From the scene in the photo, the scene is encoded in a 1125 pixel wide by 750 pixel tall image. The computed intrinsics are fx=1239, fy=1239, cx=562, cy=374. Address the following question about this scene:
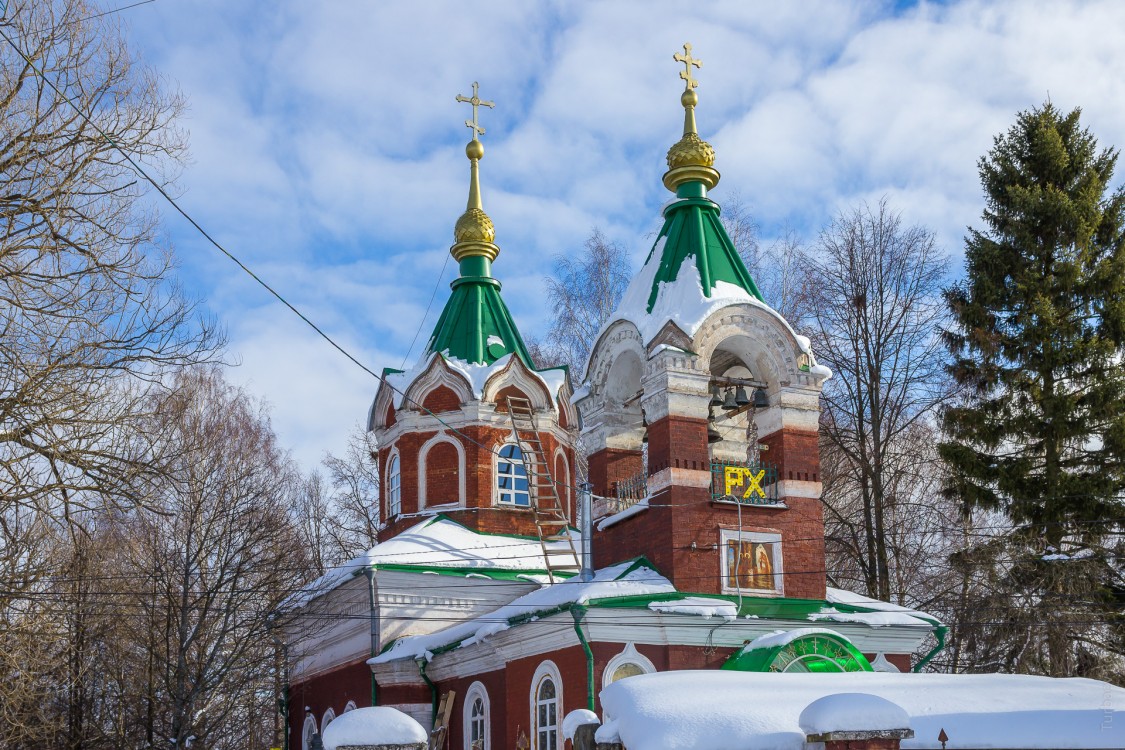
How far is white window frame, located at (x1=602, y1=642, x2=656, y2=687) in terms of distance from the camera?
14.2m

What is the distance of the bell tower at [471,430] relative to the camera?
67.4ft

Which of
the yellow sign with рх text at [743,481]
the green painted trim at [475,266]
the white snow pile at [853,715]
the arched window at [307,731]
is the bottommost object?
the arched window at [307,731]

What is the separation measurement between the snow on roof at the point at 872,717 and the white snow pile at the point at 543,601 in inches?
172

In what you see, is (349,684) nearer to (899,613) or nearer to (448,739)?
(448,739)

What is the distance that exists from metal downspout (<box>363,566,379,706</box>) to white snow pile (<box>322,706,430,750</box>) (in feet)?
35.8

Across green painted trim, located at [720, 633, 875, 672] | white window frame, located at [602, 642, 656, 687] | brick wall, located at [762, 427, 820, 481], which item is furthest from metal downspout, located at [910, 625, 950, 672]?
white window frame, located at [602, 642, 656, 687]

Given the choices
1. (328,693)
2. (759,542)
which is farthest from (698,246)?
(328,693)

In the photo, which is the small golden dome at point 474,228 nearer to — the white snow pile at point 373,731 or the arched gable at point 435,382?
the arched gable at point 435,382

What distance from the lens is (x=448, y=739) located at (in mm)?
17250

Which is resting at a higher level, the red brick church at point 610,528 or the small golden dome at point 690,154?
the small golden dome at point 690,154

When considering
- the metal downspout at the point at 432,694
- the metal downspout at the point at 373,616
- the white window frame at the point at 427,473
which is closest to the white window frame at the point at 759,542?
the metal downspout at the point at 432,694

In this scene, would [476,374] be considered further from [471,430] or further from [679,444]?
[679,444]

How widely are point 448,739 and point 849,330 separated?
1036 centimetres

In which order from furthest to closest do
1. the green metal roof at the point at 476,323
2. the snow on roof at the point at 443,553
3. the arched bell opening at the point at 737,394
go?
the green metal roof at the point at 476,323, the snow on roof at the point at 443,553, the arched bell opening at the point at 737,394
